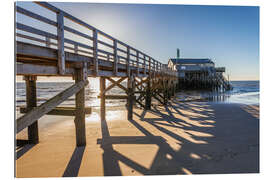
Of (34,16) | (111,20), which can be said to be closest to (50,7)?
(34,16)

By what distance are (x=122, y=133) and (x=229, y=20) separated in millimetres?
5825

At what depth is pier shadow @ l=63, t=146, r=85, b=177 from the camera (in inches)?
117

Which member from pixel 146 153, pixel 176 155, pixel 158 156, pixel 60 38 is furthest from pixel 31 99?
pixel 176 155

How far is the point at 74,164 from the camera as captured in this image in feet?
10.5

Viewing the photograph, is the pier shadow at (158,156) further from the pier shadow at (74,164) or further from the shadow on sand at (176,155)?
the pier shadow at (74,164)

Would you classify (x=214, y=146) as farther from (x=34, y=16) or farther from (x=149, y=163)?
(x=34, y=16)

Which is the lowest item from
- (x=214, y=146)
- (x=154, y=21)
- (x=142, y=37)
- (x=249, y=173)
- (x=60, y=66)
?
(x=249, y=173)

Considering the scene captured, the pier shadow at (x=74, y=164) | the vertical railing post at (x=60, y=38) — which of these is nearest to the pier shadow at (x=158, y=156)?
the pier shadow at (x=74, y=164)

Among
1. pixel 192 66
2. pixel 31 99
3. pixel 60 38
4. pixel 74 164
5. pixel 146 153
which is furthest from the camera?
pixel 192 66

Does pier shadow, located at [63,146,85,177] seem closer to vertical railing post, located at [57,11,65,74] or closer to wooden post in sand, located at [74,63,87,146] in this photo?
wooden post in sand, located at [74,63,87,146]

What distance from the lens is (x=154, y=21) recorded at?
222 inches

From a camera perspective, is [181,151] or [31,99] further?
[31,99]

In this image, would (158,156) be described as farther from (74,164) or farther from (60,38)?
(60,38)

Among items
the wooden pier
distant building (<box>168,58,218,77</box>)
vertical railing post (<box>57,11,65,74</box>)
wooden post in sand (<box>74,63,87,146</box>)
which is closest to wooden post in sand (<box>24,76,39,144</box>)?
the wooden pier
